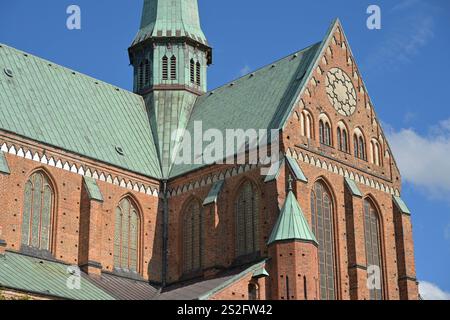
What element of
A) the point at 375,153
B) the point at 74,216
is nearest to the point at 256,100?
the point at 375,153

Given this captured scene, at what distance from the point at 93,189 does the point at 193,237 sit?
5.93 m

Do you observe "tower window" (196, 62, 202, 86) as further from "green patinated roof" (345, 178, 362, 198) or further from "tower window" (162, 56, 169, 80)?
"green patinated roof" (345, 178, 362, 198)

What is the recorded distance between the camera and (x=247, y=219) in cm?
4775

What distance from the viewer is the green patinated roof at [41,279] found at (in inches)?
1600

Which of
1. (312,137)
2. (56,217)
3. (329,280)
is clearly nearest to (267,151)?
(312,137)

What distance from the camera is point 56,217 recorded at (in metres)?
47.3

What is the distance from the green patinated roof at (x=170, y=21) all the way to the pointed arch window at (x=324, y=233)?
54.4 feet

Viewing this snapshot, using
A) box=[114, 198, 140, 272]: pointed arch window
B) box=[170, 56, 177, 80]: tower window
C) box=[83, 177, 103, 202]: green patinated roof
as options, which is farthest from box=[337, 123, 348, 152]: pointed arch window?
box=[83, 177, 103, 202]: green patinated roof

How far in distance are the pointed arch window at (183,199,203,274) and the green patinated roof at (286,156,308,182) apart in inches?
252

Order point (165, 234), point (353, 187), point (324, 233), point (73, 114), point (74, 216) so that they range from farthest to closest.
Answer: point (165, 234) < point (73, 114) < point (353, 187) < point (74, 216) < point (324, 233)

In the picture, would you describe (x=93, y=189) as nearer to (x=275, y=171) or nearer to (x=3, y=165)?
(x=3, y=165)

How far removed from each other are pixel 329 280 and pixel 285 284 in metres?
5.19
